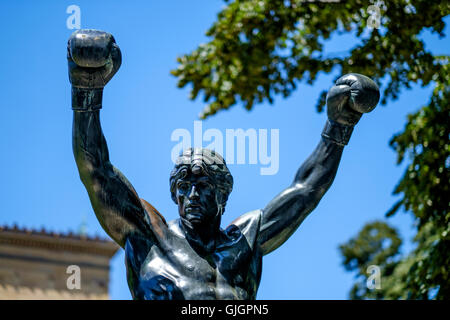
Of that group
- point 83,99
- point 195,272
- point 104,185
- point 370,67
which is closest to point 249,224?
point 195,272

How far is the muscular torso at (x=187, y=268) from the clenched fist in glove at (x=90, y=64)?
0.77 m

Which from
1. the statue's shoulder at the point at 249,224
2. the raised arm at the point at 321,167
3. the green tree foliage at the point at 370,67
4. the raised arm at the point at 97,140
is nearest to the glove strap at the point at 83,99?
the raised arm at the point at 97,140

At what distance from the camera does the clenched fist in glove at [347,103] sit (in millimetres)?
5059

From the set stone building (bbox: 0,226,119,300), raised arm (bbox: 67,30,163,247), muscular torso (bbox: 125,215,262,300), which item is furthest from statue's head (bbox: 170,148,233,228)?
stone building (bbox: 0,226,119,300)

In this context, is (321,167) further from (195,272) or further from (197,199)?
(195,272)

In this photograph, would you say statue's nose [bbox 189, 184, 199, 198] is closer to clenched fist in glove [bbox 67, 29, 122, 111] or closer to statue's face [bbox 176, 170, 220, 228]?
statue's face [bbox 176, 170, 220, 228]

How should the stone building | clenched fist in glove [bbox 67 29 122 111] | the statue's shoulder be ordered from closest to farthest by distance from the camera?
clenched fist in glove [bbox 67 29 122 111], the statue's shoulder, the stone building

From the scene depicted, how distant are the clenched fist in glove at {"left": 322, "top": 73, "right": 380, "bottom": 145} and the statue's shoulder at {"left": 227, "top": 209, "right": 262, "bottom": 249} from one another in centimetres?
61

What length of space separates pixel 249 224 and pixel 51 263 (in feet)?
62.6

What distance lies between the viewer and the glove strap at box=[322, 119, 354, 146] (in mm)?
5168

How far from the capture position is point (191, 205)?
15.9 feet

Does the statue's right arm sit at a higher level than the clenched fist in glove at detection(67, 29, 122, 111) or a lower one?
lower

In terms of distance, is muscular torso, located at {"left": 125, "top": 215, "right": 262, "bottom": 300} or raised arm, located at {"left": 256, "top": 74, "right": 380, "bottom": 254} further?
raised arm, located at {"left": 256, "top": 74, "right": 380, "bottom": 254}
